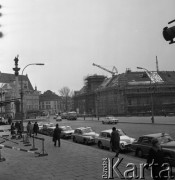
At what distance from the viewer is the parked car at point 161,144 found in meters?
14.4

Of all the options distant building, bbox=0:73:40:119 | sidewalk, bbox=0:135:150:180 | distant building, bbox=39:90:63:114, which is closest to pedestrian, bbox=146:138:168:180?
sidewalk, bbox=0:135:150:180

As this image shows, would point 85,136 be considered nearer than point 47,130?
Yes

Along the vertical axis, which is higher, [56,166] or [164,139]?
[164,139]

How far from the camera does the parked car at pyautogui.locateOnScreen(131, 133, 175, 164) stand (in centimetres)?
1436

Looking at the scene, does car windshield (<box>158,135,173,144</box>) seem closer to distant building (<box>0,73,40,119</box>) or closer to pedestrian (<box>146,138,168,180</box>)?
pedestrian (<box>146,138,168,180</box>)

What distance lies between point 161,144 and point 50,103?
16523 cm

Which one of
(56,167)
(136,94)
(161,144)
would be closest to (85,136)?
(161,144)

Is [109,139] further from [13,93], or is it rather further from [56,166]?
[13,93]

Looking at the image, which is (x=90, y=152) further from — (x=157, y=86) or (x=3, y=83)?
(x=3, y=83)

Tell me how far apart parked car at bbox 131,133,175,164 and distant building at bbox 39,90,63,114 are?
526ft

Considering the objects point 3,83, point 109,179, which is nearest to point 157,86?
point 3,83

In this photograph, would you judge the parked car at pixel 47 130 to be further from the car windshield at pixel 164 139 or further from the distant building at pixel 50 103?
the distant building at pixel 50 103

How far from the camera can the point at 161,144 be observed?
609 inches

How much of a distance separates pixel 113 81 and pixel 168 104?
22535mm
